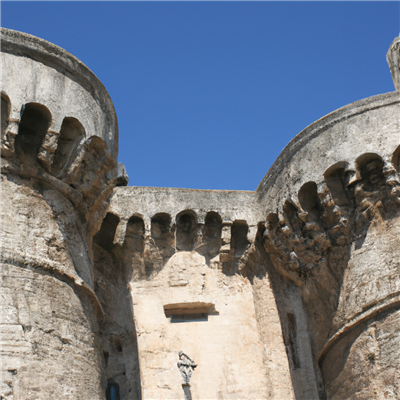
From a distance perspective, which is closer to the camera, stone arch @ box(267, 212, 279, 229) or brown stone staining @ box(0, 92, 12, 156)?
brown stone staining @ box(0, 92, 12, 156)

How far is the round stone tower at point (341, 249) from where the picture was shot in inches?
347

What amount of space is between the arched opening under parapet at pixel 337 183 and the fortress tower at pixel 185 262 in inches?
0.8

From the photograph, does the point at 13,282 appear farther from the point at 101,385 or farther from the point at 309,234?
the point at 309,234

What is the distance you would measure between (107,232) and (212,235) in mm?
1425

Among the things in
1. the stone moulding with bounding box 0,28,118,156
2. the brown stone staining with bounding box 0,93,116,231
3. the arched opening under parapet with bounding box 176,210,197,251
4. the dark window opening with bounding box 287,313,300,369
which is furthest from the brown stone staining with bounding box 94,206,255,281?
the stone moulding with bounding box 0,28,118,156

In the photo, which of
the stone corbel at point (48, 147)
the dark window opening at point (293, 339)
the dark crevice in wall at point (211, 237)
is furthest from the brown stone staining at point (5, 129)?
the dark window opening at point (293, 339)

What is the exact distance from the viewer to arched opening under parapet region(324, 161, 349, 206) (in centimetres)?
956

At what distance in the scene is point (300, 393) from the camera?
31.6 feet

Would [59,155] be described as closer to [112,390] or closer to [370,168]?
[112,390]

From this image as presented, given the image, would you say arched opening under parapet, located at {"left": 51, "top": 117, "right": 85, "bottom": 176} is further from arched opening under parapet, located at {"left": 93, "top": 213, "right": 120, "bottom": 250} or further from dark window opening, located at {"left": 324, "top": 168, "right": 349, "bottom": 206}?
dark window opening, located at {"left": 324, "top": 168, "right": 349, "bottom": 206}

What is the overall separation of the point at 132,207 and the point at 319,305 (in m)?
2.72

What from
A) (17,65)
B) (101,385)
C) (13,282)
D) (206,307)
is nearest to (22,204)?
(13,282)

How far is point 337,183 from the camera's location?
964 centimetres

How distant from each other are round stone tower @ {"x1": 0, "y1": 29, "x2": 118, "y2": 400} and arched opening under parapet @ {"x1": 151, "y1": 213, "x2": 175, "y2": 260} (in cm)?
116
